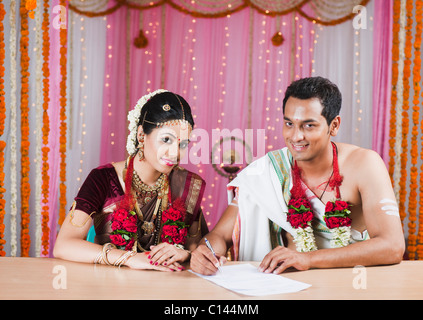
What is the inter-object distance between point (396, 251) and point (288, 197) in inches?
24.5

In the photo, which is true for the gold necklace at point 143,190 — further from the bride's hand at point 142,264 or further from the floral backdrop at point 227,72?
the floral backdrop at point 227,72

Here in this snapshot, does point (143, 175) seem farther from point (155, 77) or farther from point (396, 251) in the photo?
point (155, 77)

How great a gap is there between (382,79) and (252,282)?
3721 millimetres

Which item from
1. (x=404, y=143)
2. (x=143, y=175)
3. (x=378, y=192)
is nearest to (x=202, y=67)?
(x=404, y=143)

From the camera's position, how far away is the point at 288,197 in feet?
7.92

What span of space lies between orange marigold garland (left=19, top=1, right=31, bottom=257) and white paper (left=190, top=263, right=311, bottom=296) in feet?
9.56

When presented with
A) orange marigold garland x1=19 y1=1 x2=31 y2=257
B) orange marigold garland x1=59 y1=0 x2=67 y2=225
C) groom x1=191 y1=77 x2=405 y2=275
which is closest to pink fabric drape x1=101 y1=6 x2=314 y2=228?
orange marigold garland x1=59 y1=0 x2=67 y2=225

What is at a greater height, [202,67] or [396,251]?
[202,67]

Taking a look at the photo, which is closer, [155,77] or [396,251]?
[396,251]

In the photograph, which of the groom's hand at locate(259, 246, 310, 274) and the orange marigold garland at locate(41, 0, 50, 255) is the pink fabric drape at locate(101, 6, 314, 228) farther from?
the groom's hand at locate(259, 246, 310, 274)

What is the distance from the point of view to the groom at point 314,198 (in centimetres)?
205

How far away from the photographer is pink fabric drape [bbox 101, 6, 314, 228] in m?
5.15

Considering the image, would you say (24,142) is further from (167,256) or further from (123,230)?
(167,256)

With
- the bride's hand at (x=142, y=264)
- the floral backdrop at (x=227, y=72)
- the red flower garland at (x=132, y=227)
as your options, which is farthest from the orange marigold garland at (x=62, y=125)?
the bride's hand at (x=142, y=264)
